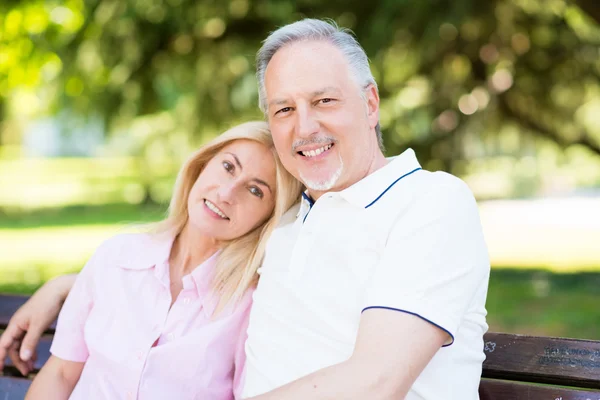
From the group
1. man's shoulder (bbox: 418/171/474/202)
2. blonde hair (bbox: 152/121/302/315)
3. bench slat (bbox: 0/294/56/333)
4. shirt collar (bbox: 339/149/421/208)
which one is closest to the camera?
man's shoulder (bbox: 418/171/474/202)

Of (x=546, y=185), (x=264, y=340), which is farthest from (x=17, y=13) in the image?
(x=546, y=185)

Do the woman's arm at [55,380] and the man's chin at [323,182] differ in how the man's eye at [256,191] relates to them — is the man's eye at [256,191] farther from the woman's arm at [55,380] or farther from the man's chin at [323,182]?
the woman's arm at [55,380]

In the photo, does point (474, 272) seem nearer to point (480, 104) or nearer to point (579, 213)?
point (480, 104)

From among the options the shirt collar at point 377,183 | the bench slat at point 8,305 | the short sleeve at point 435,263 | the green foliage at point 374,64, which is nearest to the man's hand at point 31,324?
the bench slat at point 8,305

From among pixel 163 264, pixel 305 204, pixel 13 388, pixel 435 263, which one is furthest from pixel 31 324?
pixel 435 263

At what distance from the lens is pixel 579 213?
16.4 m

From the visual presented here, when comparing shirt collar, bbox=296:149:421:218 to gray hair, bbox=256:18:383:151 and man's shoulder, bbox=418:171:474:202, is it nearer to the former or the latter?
man's shoulder, bbox=418:171:474:202

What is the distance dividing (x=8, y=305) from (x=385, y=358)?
1924 millimetres

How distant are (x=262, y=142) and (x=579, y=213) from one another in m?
15.0

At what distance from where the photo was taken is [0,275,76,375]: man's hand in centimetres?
274

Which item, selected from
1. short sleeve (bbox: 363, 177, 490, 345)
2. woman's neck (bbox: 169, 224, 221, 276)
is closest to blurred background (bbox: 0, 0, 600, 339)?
woman's neck (bbox: 169, 224, 221, 276)

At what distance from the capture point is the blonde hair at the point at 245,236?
2557 millimetres

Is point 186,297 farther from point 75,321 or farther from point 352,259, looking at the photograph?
point 352,259

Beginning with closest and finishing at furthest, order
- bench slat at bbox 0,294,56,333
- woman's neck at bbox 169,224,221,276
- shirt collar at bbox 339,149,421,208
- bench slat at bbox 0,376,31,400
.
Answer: shirt collar at bbox 339,149,421,208 → woman's neck at bbox 169,224,221,276 → bench slat at bbox 0,376,31,400 → bench slat at bbox 0,294,56,333
